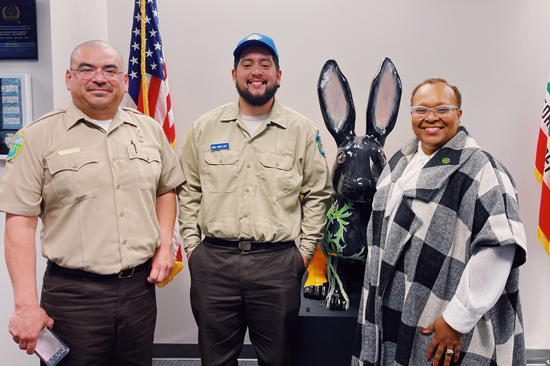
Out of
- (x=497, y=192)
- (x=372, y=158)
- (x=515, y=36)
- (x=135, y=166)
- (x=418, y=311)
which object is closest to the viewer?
(x=497, y=192)

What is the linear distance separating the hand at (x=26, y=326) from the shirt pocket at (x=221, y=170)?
0.81m

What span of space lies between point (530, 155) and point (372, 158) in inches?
61.0

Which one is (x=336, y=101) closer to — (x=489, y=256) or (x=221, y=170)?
(x=221, y=170)

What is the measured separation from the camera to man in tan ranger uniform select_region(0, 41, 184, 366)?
1393 mm

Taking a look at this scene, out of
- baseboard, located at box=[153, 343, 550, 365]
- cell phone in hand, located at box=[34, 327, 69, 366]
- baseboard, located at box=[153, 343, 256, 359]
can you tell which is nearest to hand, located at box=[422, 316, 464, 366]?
cell phone in hand, located at box=[34, 327, 69, 366]

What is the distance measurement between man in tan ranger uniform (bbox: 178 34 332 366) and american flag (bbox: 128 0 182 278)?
0.71 meters

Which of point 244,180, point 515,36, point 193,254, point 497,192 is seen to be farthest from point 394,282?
point 515,36

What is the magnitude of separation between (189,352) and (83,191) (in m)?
1.89

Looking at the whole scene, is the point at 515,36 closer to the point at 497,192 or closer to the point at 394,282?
the point at 497,192

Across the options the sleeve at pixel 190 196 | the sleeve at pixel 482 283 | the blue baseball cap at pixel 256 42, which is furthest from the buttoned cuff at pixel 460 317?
the blue baseball cap at pixel 256 42

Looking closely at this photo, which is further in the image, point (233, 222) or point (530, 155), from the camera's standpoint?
point (530, 155)

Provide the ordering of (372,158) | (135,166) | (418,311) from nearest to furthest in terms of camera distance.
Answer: (418,311) < (135,166) < (372,158)

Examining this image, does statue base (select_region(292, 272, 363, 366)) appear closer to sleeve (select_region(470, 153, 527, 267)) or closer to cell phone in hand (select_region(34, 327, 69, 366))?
sleeve (select_region(470, 153, 527, 267))

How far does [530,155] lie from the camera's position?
2732mm
